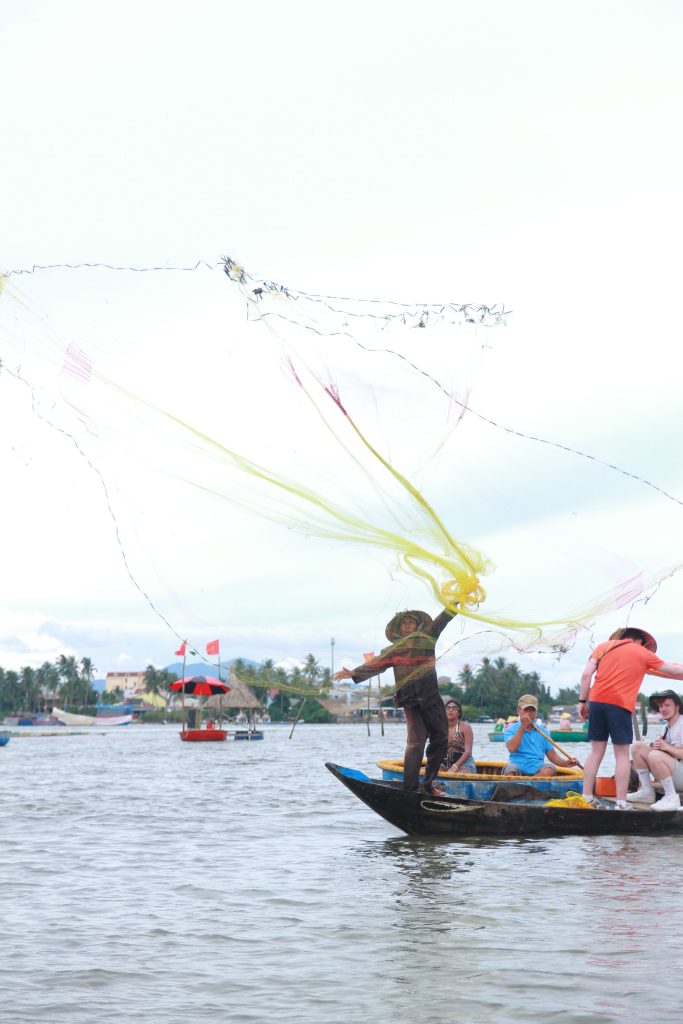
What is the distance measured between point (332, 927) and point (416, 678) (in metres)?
3.91

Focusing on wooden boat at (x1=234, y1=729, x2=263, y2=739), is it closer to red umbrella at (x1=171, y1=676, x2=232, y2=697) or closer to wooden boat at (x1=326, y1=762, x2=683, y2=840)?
red umbrella at (x1=171, y1=676, x2=232, y2=697)

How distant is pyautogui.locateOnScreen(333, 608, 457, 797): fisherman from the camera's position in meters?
11.4

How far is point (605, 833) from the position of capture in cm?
1212

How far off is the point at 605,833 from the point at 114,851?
6.07m

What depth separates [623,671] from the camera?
11.8 meters

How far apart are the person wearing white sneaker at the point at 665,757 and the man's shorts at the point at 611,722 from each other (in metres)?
0.41

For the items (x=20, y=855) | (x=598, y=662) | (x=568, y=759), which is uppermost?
(x=598, y=662)

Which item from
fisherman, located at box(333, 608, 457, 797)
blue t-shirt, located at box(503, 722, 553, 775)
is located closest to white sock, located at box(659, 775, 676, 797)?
blue t-shirt, located at box(503, 722, 553, 775)

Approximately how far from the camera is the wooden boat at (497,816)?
1196 centimetres

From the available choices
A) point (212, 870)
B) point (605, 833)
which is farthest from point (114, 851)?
point (605, 833)

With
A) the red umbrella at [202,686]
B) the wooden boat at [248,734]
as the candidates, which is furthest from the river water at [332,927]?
the wooden boat at [248,734]

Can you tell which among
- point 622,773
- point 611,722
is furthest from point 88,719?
point 611,722

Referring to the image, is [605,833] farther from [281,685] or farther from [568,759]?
[281,685]

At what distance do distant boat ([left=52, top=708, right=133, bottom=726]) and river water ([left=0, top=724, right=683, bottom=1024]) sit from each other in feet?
427
